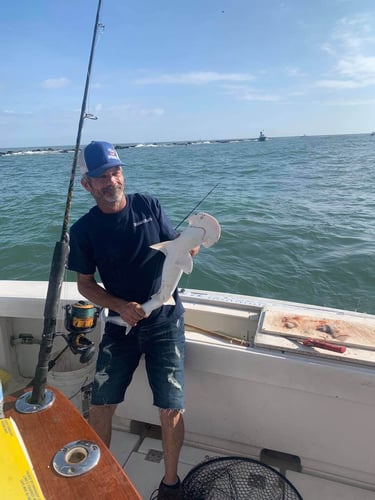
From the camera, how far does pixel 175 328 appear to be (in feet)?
8.32

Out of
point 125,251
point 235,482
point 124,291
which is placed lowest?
point 235,482

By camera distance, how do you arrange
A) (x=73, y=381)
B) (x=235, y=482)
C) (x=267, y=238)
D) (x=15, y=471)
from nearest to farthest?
(x=15, y=471)
(x=235, y=482)
(x=73, y=381)
(x=267, y=238)

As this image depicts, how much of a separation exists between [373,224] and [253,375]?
10.7 metres

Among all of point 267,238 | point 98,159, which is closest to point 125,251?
point 98,159

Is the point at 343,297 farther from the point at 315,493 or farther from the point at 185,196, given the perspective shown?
the point at 185,196

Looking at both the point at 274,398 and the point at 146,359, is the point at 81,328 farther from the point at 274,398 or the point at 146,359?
the point at 274,398

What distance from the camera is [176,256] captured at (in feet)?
7.59

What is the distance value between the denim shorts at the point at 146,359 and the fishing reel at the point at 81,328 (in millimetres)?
162

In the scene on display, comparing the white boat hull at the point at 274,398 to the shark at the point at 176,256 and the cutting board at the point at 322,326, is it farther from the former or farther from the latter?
the shark at the point at 176,256

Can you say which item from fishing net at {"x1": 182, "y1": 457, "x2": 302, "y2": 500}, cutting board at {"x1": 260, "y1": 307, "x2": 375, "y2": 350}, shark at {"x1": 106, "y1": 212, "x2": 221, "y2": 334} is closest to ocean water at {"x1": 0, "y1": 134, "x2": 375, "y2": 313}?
cutting board at {"x1": 260, "y1": 307, "x2": 375, "y2": 350}

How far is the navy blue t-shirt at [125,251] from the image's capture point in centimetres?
247

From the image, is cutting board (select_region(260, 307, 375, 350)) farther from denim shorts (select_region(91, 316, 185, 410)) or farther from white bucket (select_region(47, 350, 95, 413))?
white bucket (select_region(47, 350, 95, 413))

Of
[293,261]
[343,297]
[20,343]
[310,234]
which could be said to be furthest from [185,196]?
[20,343]

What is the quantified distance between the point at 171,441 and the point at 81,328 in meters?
1.01
